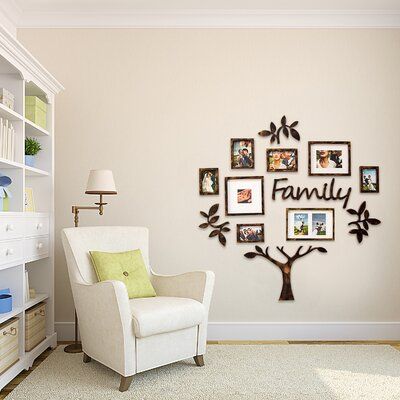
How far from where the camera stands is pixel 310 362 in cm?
327

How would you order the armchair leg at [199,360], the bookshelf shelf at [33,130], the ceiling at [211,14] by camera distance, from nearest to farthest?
the armchair leg at [199,360], the bookshelf shelf at [33,130], the ceiling at [211,14]

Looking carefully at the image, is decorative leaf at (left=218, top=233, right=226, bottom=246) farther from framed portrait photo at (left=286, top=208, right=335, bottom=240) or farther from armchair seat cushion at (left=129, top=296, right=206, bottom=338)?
armchair seat cushion at (left=129, top=296, right=206, bottom=338)

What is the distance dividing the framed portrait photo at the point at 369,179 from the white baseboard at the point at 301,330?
112cm

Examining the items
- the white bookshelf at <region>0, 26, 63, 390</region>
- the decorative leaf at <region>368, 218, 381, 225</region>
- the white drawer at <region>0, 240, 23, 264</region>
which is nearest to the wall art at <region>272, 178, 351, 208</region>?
the decorative leaf at <region>368, 218, 381, 225</region>

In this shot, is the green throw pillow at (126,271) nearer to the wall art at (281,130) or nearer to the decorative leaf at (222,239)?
the decorative leaf at (222,239)

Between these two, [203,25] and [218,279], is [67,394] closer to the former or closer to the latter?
[218,279]

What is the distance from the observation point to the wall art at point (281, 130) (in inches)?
157

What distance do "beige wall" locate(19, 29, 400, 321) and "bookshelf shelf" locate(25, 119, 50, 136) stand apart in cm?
38

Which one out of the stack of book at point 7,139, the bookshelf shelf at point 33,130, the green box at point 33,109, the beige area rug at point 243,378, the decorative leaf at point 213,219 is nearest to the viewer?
the beige area rug at point 243,378

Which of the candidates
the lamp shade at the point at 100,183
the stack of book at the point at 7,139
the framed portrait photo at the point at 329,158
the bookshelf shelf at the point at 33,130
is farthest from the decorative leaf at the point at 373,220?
the stack of book at the point at 7,139

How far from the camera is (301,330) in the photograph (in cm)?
394

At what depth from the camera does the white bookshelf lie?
9.46 ft

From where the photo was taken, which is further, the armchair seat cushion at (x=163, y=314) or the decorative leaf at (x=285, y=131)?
the decorative leaf at (x=285, y=131)

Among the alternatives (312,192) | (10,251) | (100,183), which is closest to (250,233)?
(312,192)
